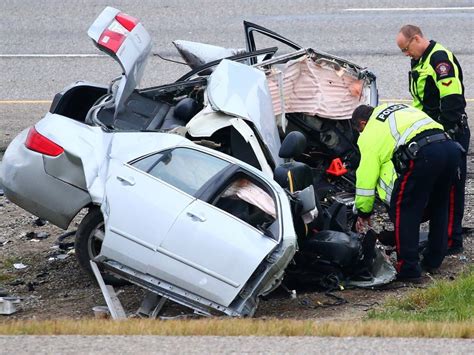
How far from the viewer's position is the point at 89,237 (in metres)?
8.55

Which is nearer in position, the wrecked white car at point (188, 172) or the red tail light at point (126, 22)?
the wrecked white car at point (188, 172)

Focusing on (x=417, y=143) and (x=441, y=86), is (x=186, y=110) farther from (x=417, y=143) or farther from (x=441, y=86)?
(x=441, y=86)

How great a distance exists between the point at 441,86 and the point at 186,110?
87.5 inches

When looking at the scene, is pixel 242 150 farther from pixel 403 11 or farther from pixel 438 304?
pixel 403 11

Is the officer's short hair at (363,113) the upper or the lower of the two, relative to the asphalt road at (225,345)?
upper

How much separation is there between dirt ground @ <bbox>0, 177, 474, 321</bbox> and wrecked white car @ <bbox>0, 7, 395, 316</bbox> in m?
0.31

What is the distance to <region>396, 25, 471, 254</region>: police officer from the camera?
31.0 ft

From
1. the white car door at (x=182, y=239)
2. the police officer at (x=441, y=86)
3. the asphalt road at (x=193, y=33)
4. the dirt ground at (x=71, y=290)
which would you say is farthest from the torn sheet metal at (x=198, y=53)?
the asphalt road at (x=193, y=33)

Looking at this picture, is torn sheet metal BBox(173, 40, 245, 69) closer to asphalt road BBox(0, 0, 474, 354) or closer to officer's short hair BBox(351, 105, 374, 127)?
officer's short hair BBox(351, 105, 374, 127)

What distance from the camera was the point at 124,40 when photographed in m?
8.95

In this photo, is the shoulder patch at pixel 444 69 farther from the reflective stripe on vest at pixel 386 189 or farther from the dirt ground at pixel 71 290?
the dirt ground at pixel 71 290

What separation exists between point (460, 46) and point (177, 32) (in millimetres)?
4207

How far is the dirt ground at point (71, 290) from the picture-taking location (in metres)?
8.20

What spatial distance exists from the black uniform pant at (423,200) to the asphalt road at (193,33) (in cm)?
490
